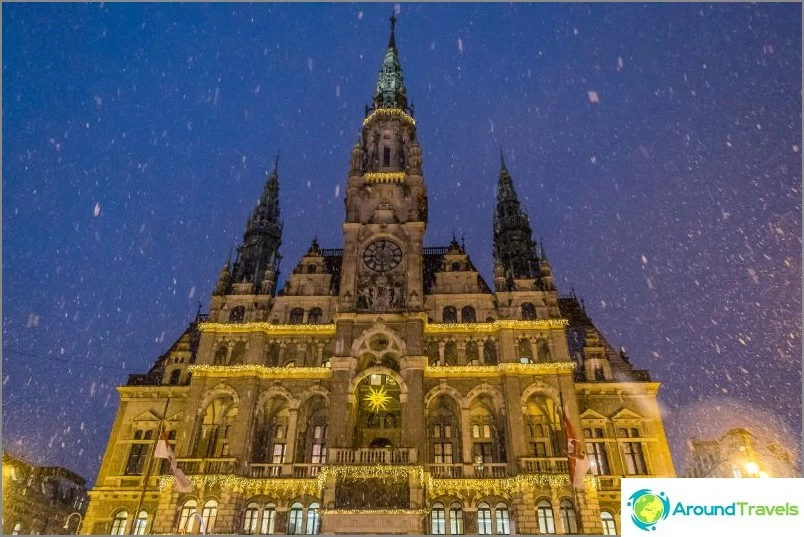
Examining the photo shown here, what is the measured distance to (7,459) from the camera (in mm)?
45250

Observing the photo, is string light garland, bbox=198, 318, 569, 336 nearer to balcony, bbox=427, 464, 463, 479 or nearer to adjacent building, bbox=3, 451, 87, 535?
balcony, bbox=427, 464, 463, 479

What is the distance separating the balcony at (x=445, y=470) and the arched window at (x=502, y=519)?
9.35 feet

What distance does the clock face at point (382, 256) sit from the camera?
4322 cm

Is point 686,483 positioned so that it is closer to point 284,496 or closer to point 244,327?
point 284,496

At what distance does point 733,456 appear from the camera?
1923 inches

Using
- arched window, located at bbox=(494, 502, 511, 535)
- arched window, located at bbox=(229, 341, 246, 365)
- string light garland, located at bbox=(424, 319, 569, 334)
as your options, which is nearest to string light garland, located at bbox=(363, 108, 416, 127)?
string light garland, located at bbox=(424, 319, 569, 334)

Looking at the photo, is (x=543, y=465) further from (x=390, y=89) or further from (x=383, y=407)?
(x=390, y=89)

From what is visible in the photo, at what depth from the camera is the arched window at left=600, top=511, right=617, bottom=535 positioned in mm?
35219

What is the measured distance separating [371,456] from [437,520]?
544 centimetres

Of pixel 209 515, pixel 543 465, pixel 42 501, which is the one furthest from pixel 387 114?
pixel 42 501

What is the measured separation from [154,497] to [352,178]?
26828 mm

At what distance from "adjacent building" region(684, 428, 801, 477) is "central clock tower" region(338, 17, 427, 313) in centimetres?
2318

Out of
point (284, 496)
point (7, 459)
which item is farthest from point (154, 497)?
point (7, 459)

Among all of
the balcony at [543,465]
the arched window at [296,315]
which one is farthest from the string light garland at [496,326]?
the arched window at [296,315]
